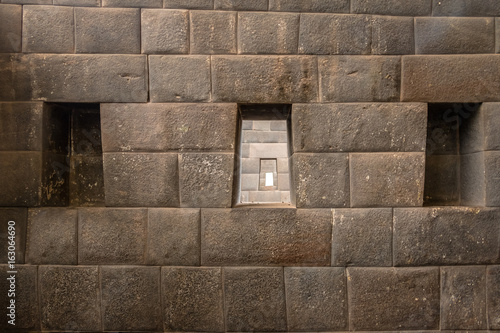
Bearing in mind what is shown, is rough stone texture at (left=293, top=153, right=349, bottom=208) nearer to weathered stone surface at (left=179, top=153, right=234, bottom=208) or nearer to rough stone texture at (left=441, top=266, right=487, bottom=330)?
weathered stone surface at (left=179, top=153, right=234, bottom=208)

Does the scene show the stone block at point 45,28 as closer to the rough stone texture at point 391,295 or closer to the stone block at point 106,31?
the stone block at point 106,31

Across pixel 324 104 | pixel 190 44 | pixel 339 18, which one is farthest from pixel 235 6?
pixel 324 104

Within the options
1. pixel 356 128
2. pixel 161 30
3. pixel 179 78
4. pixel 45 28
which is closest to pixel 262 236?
pixel 356 128

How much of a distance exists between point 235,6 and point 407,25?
69.0 inches

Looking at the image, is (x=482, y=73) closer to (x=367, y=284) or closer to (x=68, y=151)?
(x=367, y=284)

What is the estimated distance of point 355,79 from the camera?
2979mm

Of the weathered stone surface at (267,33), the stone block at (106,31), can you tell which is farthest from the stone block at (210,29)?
the stone block at (106,31)

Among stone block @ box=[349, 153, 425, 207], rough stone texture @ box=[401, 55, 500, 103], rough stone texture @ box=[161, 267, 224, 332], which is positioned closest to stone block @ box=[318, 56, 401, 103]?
rough stone texture @ box=[401, 55, 500, 103]

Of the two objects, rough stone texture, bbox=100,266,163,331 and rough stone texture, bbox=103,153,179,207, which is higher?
rough stone texture, bbox=103,153,179,207

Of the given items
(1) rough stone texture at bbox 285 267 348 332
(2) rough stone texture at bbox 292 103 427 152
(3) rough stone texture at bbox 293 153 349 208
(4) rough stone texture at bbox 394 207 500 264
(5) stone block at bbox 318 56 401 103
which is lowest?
(1) rough stone texture at bbox 285 267 348 332

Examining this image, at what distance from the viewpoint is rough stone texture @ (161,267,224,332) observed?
2.94 m

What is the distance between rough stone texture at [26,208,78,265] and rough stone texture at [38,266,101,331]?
0.32 ft

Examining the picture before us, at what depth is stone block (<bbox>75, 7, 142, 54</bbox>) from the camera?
9.66 feet

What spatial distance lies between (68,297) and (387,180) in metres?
3.40
